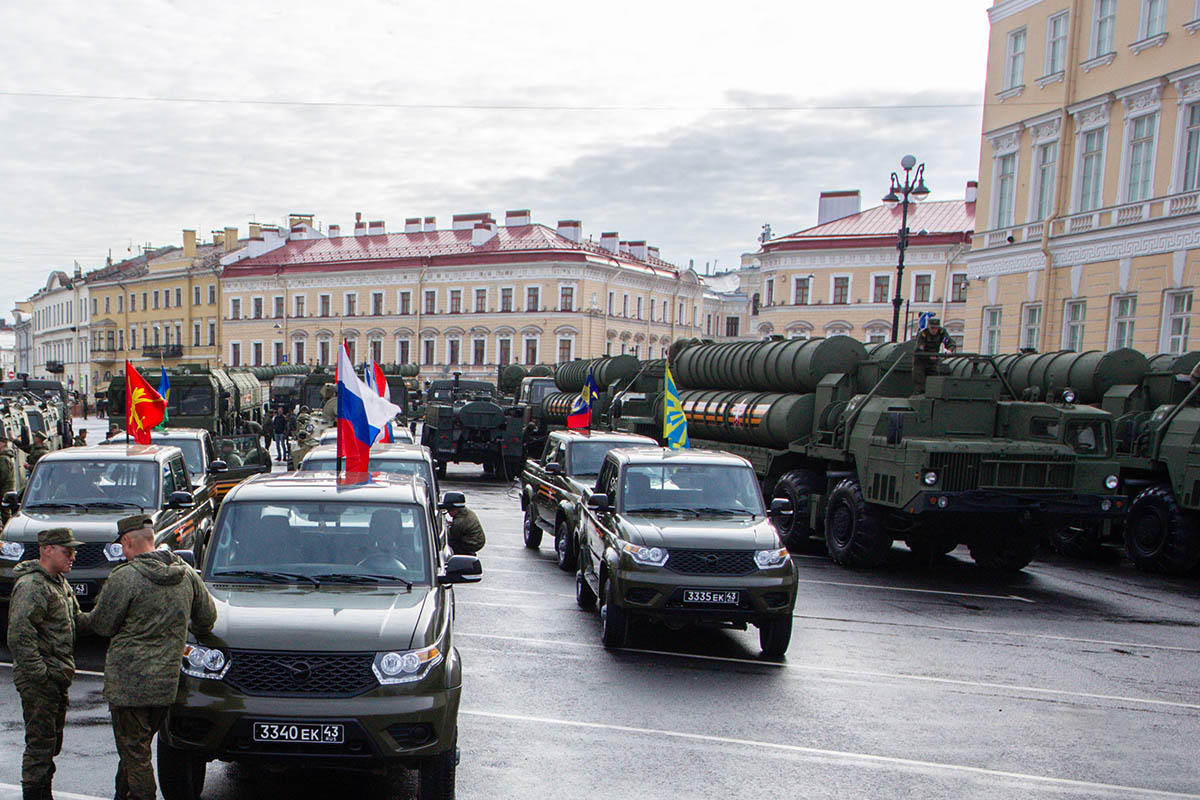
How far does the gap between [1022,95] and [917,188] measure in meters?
7.11

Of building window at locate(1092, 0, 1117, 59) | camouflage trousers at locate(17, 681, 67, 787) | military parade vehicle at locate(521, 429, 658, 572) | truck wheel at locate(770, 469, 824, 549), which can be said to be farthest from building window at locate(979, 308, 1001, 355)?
camouflage trousers at locate(17, 681, 67, 787)

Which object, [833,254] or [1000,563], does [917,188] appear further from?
[833,254]

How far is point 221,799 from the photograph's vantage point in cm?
591

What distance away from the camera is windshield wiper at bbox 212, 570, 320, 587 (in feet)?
20.8

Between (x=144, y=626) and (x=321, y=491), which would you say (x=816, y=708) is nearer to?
→ (x=321, y=491)

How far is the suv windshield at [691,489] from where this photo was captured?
10242 millimetres

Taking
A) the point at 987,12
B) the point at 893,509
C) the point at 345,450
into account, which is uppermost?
the point at 987,12

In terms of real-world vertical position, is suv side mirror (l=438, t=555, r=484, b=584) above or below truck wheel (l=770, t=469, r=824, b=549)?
above

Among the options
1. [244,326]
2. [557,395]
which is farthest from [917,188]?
[244,326]

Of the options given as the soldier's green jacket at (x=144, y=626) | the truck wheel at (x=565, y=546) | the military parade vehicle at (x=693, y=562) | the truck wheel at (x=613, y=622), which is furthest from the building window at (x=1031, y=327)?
the soldier's green jacket at (x=144, y=626)

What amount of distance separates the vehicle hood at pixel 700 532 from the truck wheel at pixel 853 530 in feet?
15.8

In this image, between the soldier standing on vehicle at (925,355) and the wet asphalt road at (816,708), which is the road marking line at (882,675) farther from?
the soldier standing on vehicle at (925,355)

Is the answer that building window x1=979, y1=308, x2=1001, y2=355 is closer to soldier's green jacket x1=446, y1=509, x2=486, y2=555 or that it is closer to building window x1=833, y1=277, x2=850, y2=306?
soldier's green jacket x1=446, y1=509, x2=486, y2=555

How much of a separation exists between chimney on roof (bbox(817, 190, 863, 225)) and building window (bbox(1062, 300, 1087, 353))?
3646 cm
